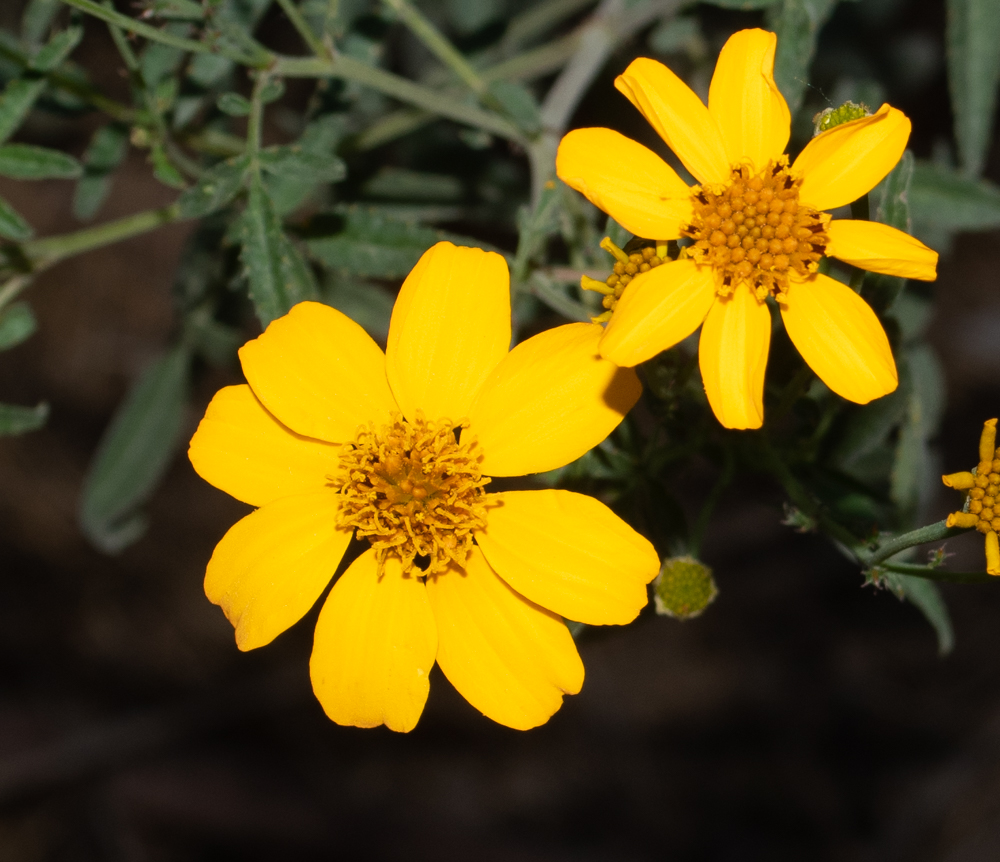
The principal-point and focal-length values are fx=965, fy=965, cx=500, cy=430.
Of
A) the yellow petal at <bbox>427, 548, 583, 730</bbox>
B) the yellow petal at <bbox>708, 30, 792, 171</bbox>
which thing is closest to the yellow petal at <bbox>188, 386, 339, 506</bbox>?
the yellow petal at <bbox>427, 548, 583, 730</bbox>

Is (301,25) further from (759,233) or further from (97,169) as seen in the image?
(759,233)

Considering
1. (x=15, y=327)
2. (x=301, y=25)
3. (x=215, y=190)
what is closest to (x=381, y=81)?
(x=301, y=25)

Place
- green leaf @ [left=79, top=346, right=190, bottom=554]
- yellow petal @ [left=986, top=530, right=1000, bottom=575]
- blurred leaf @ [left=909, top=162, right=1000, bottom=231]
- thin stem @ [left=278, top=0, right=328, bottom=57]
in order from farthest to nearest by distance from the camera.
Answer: green leaf @ [left=79, top=346, right=190, bottom=554] → blurred leaf @ [left=909, top=162, right=1000, bottom=231] → thin stem @ [left=278, top=0, right=328, bottom=57] → yellow petal @ [left=986, top=530, right=1000, bottom=575]

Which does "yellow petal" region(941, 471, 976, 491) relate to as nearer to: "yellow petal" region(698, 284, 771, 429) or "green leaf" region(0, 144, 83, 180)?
"yellow petal" region(698, 284, 771, 429)

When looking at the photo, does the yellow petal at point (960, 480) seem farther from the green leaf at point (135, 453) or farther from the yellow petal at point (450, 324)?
the green leaf at point (135, 453)

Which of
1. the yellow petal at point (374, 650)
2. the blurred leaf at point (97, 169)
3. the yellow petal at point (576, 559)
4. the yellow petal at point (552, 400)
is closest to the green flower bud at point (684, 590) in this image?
the yellow petal at point (576, 559)
